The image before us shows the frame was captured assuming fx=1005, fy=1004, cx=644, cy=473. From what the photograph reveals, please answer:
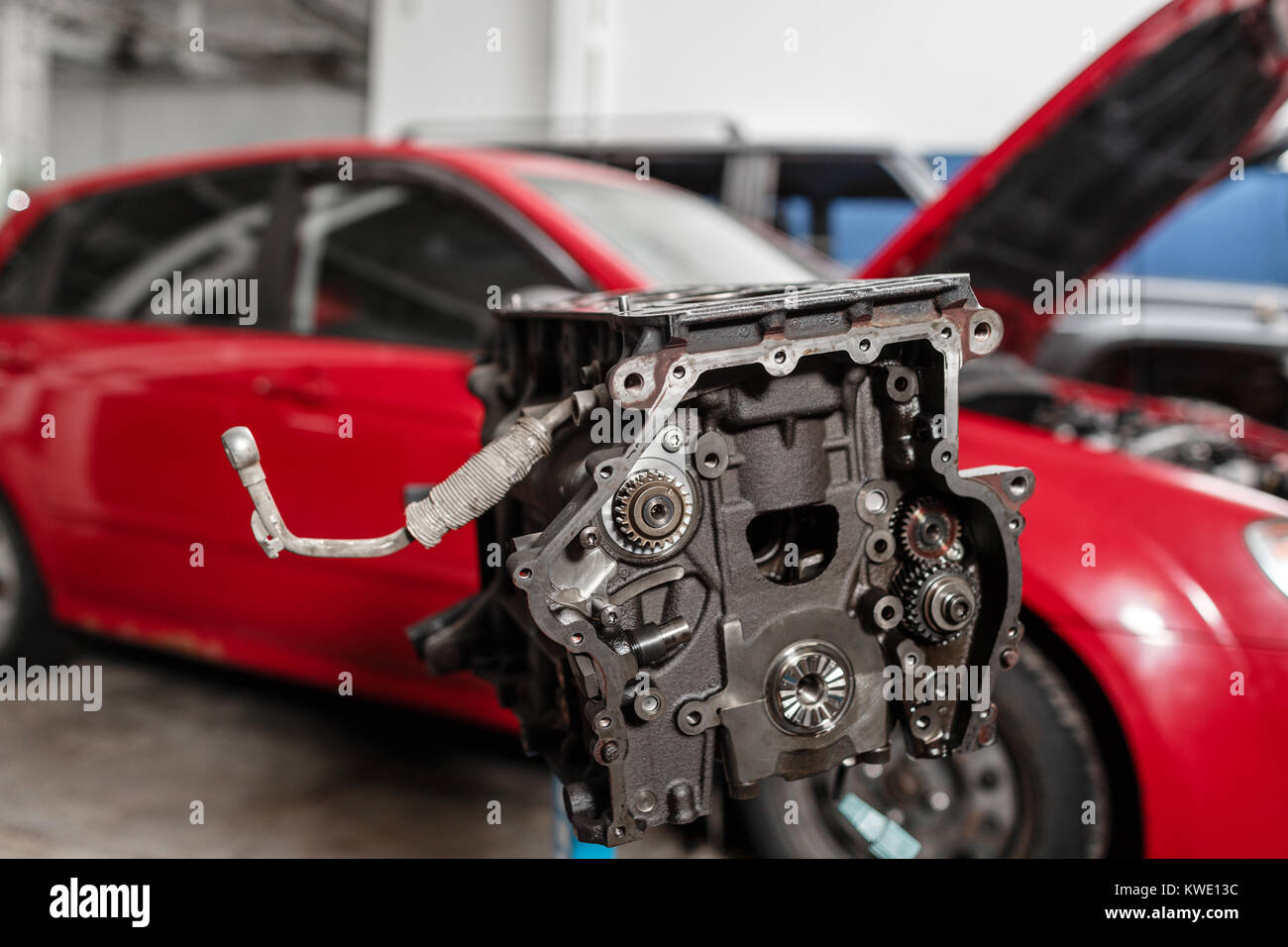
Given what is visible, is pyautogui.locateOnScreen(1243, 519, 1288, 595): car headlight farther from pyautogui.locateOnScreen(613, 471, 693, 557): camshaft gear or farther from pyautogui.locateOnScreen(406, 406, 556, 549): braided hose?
pyautogui.locateOnScreen(406, 406, 556, 549): braided hose

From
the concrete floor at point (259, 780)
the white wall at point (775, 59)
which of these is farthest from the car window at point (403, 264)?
the white wall at point (775, 59)

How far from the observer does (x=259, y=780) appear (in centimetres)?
241

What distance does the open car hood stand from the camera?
1.72 metres

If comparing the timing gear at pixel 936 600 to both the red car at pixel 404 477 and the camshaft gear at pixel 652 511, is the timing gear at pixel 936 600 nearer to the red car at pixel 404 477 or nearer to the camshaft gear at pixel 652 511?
the camshaft gear at pixel 652 511

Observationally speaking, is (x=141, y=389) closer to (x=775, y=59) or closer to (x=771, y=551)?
(x=771, y=551)

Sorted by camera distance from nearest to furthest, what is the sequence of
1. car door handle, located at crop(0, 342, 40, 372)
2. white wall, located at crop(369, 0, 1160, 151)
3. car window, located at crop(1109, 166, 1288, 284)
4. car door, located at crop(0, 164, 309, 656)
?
car door, located at crop(0, 164, 309, 656) < car door handle, located at crop(0, 342, 40, 372) < car window, located at crop(1109, 166, 1288, 284) < white wall, located at crop(369, 0, 1160, 151)

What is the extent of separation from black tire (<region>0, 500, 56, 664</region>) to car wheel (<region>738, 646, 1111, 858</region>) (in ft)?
7.12

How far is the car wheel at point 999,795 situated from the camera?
170 centimetres

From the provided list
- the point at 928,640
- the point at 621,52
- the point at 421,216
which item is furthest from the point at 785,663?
the point at 621,52

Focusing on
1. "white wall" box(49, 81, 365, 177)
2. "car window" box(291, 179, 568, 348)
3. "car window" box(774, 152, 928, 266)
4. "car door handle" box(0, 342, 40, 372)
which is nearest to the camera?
"car window" box(291, 179, 568, 348)

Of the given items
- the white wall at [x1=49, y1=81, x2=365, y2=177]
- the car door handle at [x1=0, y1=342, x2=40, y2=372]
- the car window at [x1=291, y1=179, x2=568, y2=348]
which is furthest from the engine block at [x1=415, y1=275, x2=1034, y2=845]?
the white wall at [x1=49, y1=81, x2=365, y2=177]

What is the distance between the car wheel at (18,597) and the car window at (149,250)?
0.65 metres

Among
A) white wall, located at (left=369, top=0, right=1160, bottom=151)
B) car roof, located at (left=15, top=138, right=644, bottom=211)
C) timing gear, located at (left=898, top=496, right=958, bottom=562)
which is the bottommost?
timing gear, located at (left=898, top=496, right=958, bottom=562)
